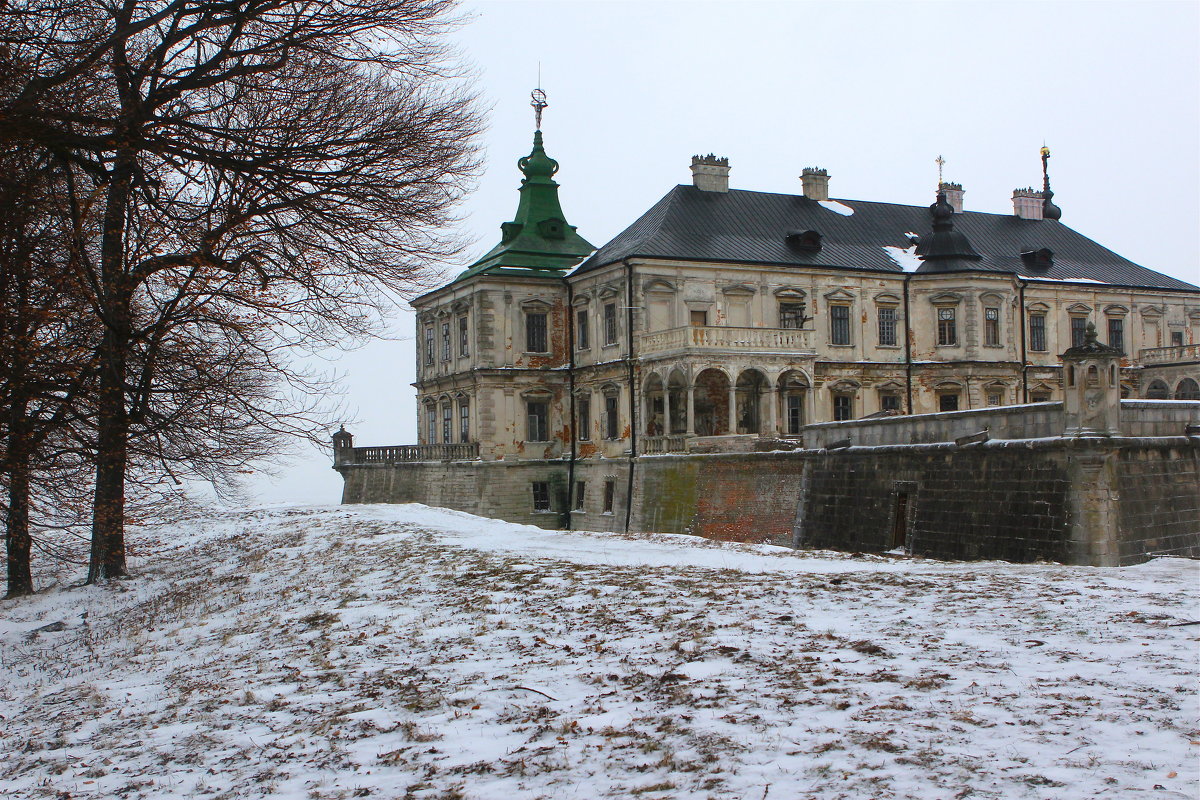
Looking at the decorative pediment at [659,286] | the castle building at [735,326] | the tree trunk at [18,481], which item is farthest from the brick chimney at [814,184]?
the tree trunk at [18,481]

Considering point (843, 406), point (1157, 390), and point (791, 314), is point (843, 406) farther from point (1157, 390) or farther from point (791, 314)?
point (1157, 390)

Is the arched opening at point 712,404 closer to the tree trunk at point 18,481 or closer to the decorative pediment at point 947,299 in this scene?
the decorative pediment at point 947,299

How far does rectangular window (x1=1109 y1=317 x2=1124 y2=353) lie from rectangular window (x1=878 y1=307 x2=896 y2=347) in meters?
10.6

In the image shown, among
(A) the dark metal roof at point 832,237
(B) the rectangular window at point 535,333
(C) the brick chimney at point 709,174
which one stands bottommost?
(B) the rectangular window at point 535,333

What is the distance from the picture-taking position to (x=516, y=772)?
21.6 feet

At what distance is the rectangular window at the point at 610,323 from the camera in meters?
37.8

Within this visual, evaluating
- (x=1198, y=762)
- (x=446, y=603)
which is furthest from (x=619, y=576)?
(x=1198, y=762)

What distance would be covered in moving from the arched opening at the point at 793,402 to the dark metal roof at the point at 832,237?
4.59 m

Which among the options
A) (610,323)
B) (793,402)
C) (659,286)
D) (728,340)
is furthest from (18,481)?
(793,402)

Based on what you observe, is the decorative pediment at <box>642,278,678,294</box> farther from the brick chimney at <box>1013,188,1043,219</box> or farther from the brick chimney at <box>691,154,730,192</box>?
the brick chimney at <box>1013,188,1043,219</box>

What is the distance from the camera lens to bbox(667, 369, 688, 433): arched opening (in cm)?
3688

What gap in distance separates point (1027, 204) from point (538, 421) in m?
25.4

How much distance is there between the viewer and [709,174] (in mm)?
42219

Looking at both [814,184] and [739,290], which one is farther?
[814,184]
